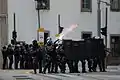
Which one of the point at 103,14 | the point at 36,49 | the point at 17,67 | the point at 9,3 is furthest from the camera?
the point at 103,14

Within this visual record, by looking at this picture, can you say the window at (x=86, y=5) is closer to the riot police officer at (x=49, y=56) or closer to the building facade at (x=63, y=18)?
the building facade at (x=63, y=18)

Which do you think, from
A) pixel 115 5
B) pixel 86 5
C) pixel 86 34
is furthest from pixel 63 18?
pixel 115 5

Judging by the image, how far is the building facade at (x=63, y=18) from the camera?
42.4 meters

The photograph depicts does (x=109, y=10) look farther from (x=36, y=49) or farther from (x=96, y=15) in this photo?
(x=36, y=49)

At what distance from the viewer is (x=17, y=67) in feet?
110

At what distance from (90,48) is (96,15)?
17049 millimetres

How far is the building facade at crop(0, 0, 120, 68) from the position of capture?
4238 cm

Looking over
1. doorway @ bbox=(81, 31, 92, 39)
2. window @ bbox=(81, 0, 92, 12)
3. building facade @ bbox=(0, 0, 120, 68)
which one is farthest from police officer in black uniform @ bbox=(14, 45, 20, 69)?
window @ bbox=(81, 0, 92, 12)

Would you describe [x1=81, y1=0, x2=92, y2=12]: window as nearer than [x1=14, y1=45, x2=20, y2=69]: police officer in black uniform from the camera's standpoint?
No

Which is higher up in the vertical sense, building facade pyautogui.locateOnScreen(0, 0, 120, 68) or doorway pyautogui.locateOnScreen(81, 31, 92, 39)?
building facade pyautogui.locateOnScreen(0, 0, 120, 68)

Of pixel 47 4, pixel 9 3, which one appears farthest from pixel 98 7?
pixel 9 3

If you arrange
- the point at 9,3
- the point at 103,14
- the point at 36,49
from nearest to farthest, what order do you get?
the point at 36,49
the point at 9,3
the point at 103,14

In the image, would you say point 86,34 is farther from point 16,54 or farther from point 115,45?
point 16,54

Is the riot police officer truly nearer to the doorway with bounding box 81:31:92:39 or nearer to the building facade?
the building facade
